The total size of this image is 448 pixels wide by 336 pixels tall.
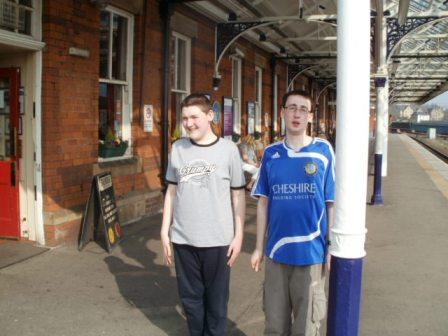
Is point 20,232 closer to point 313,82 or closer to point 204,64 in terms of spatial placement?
point 204,64

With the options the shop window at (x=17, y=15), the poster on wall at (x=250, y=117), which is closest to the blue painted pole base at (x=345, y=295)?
the shop window at (x=17, y=15)

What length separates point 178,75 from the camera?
9.62m

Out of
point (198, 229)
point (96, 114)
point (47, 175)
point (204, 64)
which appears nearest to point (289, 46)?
point (204, 64)

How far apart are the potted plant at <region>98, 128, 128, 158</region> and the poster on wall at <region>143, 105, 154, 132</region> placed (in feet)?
1.81

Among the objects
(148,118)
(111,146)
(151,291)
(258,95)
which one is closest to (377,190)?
(148,118)

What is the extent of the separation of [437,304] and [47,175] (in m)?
4.30

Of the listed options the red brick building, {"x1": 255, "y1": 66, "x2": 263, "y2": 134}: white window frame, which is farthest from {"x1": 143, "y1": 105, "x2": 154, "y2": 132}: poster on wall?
{"x1": 255, "y1": 66, "x2": 263, "y2": 134}: white window frame

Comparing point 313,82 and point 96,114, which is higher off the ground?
point 313,82

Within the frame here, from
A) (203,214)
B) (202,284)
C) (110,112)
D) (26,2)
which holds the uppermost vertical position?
(26,2)

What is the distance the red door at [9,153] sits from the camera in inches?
236

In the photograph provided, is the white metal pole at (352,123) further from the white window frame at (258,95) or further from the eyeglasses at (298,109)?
the white window frame at (258,95)

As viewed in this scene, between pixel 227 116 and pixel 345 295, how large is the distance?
31.1ft

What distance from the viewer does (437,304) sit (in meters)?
4.58

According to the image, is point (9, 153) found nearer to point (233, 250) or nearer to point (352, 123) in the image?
point (233, 250)
